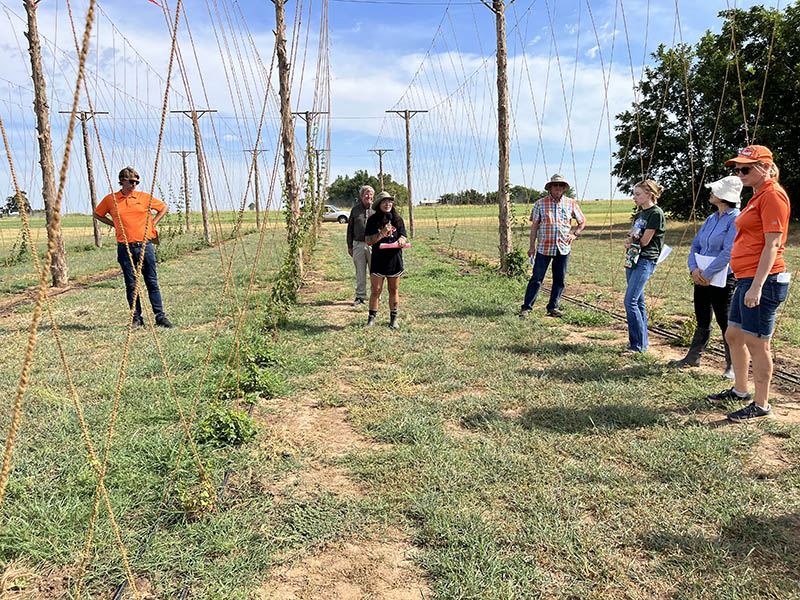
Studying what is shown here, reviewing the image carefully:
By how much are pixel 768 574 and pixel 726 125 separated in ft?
67.3

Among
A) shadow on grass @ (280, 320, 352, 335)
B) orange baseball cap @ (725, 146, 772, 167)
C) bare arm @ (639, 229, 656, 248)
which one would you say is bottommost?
shadow on grass @ (280, 320, 352, 335)

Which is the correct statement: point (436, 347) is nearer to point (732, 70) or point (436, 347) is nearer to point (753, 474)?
point (753, 474)

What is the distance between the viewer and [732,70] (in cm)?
1686

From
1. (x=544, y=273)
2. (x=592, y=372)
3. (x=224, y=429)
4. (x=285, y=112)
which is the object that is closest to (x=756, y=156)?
(x=592, y=372)

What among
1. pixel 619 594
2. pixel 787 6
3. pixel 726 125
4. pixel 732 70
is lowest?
pixel 619 594

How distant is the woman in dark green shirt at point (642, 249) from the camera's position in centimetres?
419

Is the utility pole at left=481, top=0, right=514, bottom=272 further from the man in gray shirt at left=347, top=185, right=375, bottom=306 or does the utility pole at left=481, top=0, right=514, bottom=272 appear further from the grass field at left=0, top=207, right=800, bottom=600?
the grass field at left=0, top=207, right=800, bottom=600

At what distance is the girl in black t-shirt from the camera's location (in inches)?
206

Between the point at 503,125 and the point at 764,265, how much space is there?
6.64 meters

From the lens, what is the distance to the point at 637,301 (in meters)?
4.36

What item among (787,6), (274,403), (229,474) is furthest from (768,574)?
(787,6)

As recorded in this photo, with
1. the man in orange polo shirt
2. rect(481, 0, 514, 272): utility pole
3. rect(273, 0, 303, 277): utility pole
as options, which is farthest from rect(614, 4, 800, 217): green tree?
the man in orange polo shirt

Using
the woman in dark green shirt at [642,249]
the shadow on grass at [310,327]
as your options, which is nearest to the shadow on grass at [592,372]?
the woman in dark green shirt at [642,249]

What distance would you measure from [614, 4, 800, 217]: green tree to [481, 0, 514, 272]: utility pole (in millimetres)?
7272
